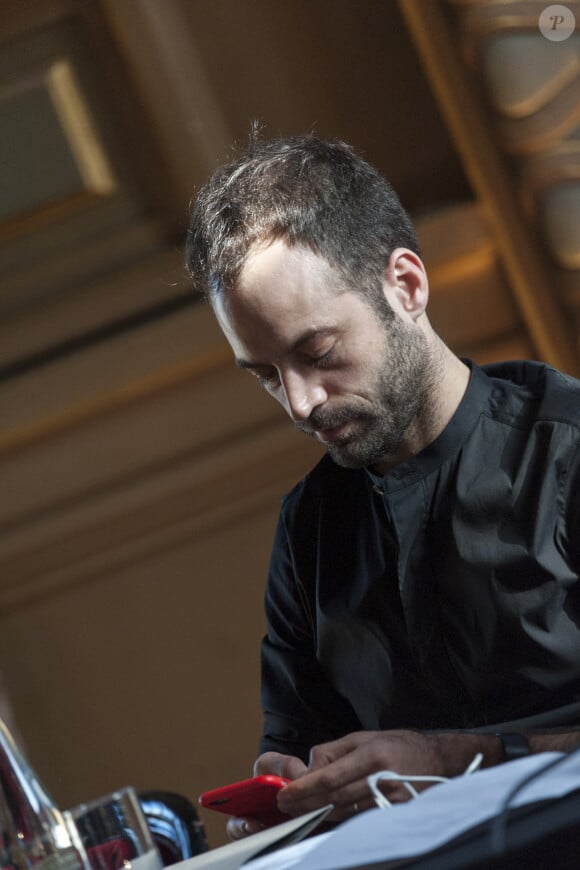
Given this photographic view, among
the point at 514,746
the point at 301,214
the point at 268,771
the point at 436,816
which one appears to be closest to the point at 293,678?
the point at 268,771

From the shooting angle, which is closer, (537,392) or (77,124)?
(537,392)

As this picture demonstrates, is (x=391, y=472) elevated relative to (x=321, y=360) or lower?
lower

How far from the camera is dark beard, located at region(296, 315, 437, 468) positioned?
3.63 ft

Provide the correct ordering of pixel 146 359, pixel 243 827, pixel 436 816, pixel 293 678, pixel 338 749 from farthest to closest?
1. pixel 146 359
2. pixel 293 678
3. pixel 243 827
4. pixel 338 749
5. pixel 436 816

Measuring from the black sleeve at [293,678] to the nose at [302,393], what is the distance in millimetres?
231

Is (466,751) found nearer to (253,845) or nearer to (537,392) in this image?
(253,845)

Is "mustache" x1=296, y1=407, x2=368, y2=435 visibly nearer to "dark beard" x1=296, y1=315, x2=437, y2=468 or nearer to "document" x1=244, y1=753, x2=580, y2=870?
"dark beard" x1=296, y1=315, x2=437, y2=468

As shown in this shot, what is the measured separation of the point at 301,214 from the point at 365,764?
1.76ft

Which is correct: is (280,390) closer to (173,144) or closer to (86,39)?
(173,144)

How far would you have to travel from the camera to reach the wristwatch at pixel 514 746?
2.94ft

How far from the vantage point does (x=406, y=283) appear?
1.17 metres

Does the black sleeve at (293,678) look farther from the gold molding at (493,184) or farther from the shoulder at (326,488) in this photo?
the gold molding at (493,184)

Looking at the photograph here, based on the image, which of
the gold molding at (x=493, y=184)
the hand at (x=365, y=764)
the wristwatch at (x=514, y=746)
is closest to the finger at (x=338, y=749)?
the hand at (x=365, y=764)

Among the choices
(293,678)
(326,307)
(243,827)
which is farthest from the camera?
(293,678)
